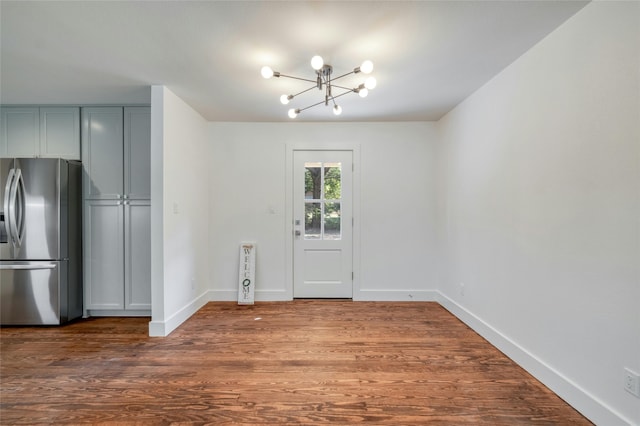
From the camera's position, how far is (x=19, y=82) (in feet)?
8.46

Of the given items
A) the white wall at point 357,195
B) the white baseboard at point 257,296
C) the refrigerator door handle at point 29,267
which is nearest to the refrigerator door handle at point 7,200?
the refrigerator door handle at point 29,267

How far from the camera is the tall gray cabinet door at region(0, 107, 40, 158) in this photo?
10.3ft

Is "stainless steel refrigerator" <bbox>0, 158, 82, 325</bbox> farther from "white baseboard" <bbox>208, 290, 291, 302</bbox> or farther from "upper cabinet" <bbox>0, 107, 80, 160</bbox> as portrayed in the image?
"white baseboard" <bbox>208, 290, 291, 302</bbox>

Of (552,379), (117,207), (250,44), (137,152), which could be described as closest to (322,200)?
(250,44)

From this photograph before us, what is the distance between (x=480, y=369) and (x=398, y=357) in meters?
0.60

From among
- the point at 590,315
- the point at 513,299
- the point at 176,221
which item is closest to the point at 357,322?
the point at 513,299

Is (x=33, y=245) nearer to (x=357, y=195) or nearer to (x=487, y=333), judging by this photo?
(x=357, y=195)

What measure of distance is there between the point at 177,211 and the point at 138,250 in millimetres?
711

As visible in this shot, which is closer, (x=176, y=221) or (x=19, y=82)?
A: (x=19, y=82)

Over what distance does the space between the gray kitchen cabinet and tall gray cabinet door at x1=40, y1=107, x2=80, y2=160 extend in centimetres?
10

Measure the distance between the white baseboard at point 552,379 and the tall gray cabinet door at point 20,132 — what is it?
5178 mm

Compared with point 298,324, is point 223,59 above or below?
above

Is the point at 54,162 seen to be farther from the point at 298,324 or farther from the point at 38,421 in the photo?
the point at 298,324

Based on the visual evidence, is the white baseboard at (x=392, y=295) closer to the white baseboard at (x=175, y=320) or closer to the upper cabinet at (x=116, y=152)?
the white baseboard at (x=175, y=320)
